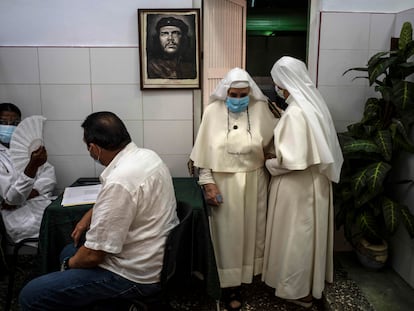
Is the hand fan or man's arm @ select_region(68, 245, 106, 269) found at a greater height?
the hand fan

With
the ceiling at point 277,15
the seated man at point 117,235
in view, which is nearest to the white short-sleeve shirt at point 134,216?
the seated man at point 117,235

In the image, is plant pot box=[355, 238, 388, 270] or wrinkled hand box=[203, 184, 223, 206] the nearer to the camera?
wrinkled hand box=[203, 184, 223, 206]

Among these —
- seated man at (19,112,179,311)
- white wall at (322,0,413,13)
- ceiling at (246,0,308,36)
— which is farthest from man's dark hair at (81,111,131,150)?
ceiling at (246,0,308,36)

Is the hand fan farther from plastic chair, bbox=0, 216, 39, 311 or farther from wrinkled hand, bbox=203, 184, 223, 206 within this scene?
wrinkled hand, bbox=203, 184, 223, 206

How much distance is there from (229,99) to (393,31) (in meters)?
1.46

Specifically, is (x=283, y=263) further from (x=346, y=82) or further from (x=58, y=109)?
(x=58, y=109)

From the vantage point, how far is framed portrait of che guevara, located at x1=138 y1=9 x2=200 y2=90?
266 centimetres

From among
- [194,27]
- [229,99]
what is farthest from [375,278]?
[194,27]

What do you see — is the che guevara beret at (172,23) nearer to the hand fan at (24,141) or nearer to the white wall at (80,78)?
the white wall at (80,78)

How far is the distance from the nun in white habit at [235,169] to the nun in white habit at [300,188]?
0.10 meters

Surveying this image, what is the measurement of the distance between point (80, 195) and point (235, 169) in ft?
3.20

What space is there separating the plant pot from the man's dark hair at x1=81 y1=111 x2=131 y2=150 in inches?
75.2

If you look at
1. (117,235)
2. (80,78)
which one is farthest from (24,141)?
(117,235)

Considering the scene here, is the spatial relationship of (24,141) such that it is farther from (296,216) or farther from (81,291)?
(296,216)
